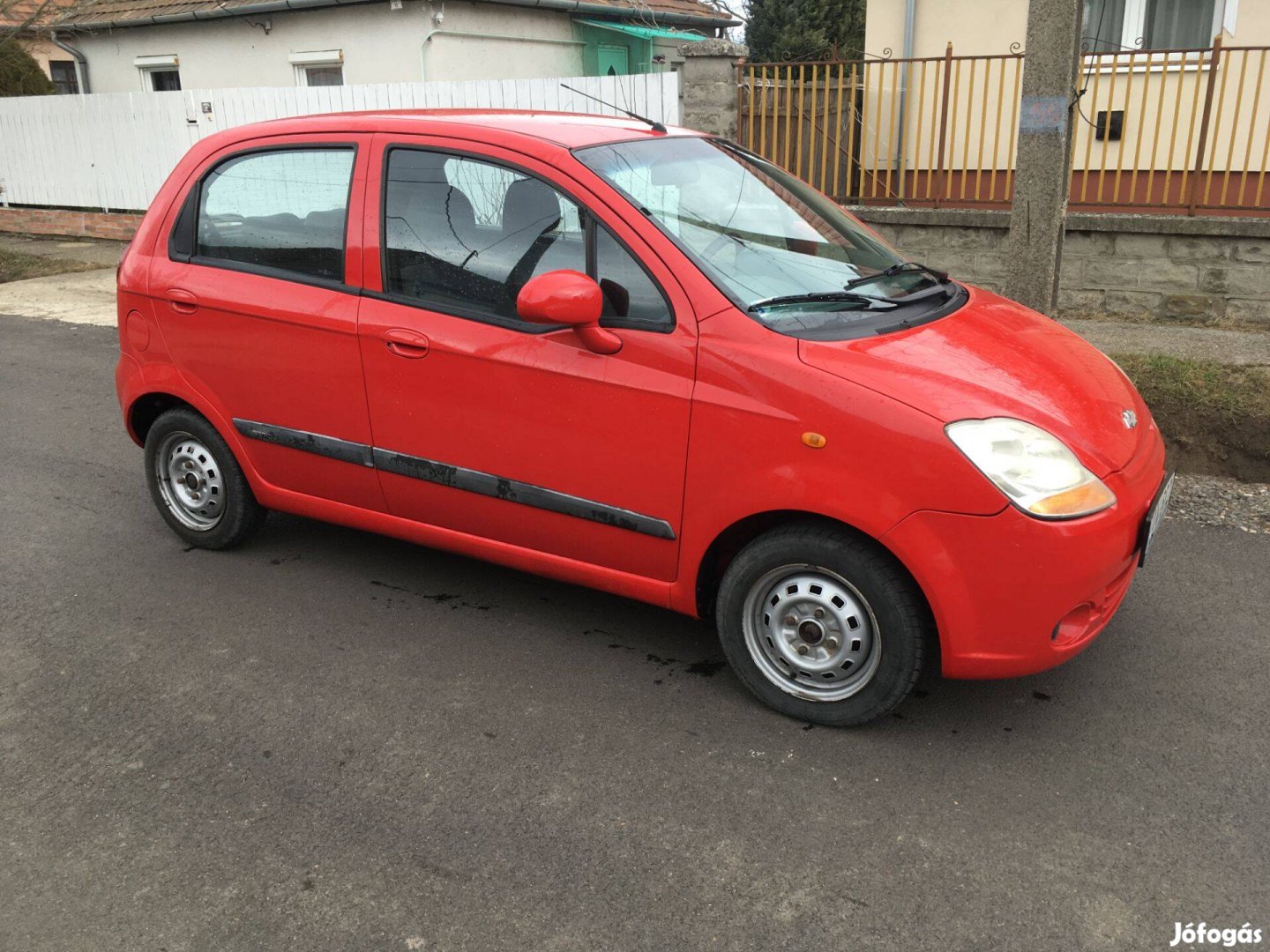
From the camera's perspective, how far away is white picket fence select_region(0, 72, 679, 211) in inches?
504

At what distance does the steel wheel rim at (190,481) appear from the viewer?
16.2 ft

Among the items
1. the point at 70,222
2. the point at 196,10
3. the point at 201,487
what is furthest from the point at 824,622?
the point at 70,222

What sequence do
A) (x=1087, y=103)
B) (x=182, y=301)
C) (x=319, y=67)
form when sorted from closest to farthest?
(x=182, y=301) → (x=1087, y=103) → (x=319, y=67)

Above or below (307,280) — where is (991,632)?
below

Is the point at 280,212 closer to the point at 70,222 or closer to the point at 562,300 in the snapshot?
the point at 562,300

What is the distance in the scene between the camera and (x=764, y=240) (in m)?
4.01

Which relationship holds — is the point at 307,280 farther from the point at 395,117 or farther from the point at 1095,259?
the point at 1095,259

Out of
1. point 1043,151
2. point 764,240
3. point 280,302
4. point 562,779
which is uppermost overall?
point 1043,151

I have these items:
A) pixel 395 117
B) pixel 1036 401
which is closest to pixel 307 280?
pixel 395 117

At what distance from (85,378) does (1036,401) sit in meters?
7.24

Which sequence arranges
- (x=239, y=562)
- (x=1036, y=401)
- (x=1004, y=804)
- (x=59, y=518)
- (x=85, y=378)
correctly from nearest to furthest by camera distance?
(x=1004, y=804), (x=1036, y=401), (x=239, y=562), (x=59, y=518), (x=85, y=378)

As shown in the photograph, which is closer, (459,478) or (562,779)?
(562,779)

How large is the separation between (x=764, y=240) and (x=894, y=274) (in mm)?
576

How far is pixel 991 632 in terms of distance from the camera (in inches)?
130
